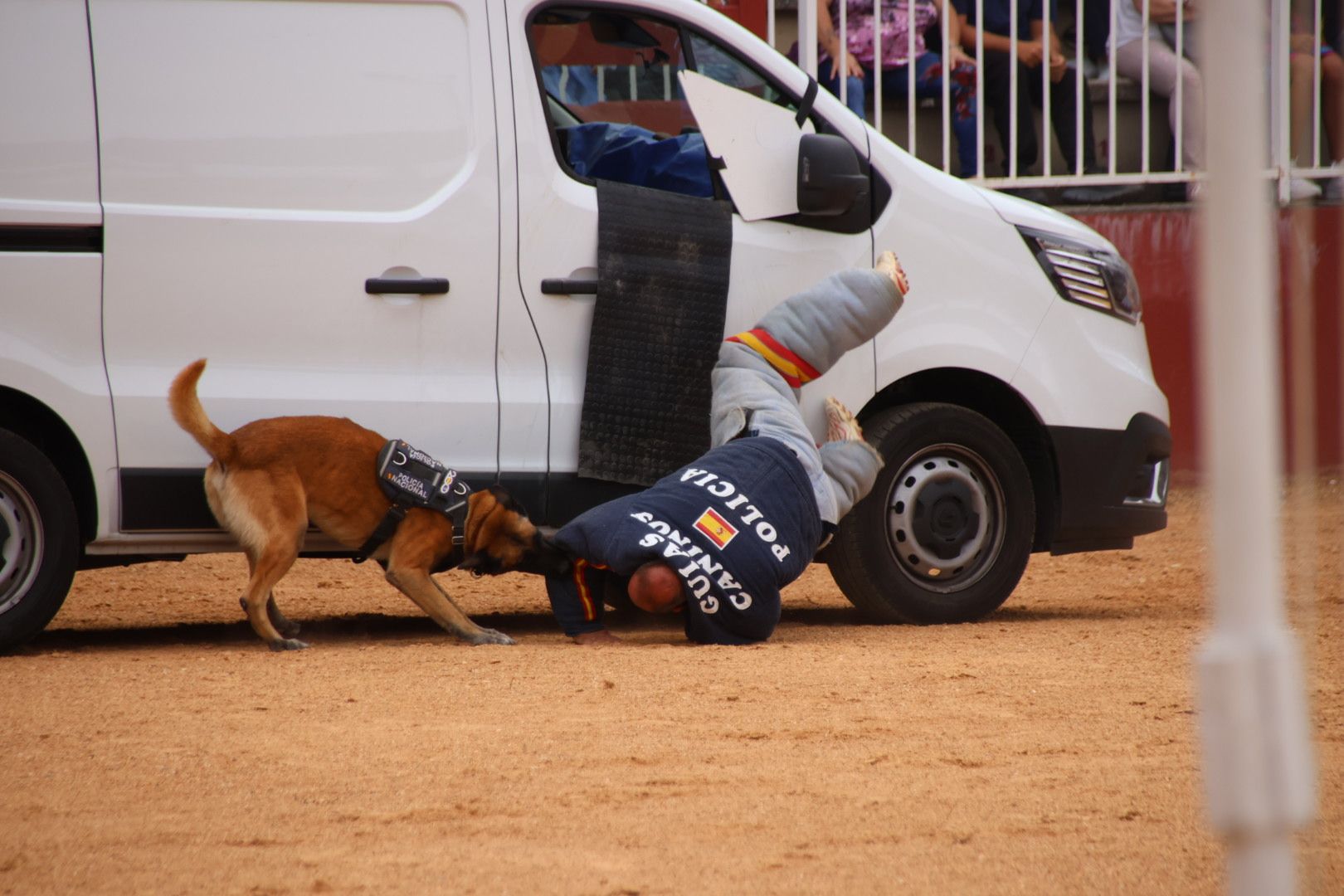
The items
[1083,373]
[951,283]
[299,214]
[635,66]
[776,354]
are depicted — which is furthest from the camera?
[635,66]

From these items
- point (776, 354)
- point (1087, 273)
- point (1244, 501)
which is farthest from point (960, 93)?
point (1244, 501)

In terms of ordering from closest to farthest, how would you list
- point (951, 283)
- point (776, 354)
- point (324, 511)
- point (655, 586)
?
point (655, 586) < point (324, 511) < point (776, 354) < point (951, 283)

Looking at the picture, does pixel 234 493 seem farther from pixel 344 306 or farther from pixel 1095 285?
pixel 1095 285

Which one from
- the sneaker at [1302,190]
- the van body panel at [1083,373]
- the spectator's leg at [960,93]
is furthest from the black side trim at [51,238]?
the sneaker at [1302,190]

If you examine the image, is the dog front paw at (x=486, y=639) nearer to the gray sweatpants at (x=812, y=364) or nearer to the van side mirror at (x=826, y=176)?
the gray sweatpants at (x=812, y=364)

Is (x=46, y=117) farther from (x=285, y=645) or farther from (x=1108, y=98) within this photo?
(x=1108, y=98)

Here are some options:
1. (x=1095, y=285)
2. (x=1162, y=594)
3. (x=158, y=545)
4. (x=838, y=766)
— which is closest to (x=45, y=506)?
(x=158, y=545)

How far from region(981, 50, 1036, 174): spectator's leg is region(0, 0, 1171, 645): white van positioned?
3.85 meters

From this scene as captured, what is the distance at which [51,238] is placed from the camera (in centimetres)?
472

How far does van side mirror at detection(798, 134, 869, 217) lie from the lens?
17.0 feet

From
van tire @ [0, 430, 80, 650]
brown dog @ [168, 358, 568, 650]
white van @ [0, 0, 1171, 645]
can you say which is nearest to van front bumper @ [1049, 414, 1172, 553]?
white van @ [0, 0, 1171, 645]

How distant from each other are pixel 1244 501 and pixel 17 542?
13.9 ft

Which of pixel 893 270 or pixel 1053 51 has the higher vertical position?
pixel 1053 51

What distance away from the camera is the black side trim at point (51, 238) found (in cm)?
469
